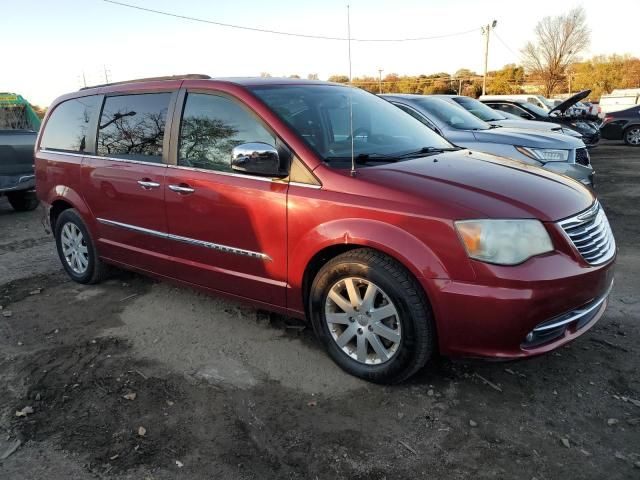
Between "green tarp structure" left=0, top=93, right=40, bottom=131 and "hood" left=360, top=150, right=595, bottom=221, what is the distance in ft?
27.4

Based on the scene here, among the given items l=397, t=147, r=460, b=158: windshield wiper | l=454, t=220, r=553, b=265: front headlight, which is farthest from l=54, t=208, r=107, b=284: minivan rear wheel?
l=454, t=220, r=553, b=265: front headlight

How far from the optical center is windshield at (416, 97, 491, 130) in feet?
24.4

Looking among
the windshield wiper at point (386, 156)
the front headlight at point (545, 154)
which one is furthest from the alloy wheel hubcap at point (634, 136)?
the windshield wiper at point (386, 156)

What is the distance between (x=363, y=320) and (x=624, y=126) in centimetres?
1689

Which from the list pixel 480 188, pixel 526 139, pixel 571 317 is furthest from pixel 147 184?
pixel 526 139

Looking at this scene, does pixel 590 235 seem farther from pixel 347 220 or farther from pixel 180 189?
pixel 180 189

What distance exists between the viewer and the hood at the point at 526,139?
6.87 metres

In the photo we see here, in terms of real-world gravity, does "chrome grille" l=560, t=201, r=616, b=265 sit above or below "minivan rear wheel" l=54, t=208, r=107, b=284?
above

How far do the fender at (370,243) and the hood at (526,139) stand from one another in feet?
15.4

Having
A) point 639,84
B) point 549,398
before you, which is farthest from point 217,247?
point 639,84

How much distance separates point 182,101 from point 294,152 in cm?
113

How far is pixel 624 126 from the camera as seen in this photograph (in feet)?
53.8

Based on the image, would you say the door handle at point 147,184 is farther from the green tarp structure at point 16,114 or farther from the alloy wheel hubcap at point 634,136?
the alloy wheel hubcap at point 634,136

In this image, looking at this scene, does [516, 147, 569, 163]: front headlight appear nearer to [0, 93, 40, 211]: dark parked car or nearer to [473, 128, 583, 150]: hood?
[473, 128, 583, 150]: hood
